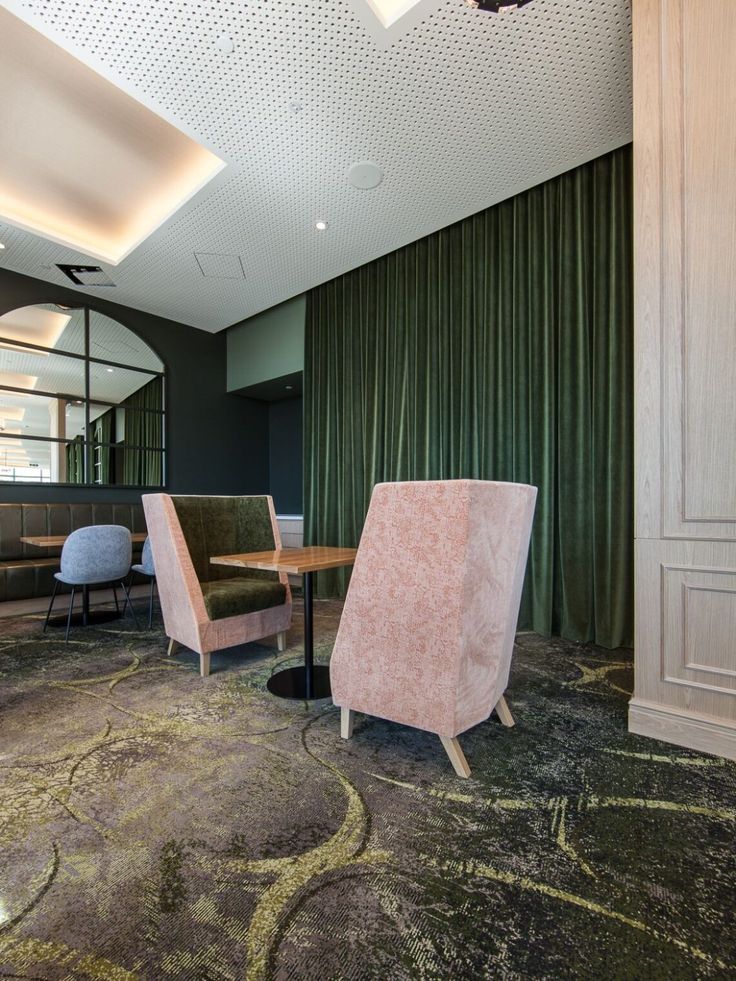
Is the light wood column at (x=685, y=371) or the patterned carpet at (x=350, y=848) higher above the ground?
the light wood column at (x=685, y=371)

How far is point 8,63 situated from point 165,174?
111cm

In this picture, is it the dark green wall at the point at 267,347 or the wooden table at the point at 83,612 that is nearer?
the wooden table at the point at 83,612

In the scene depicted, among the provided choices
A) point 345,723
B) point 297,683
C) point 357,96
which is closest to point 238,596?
point 297,683

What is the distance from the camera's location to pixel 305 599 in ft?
8.07

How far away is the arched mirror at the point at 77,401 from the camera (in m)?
4.64

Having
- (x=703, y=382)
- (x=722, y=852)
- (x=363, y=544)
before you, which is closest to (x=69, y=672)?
(x=363, y=544)

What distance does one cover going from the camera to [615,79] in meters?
2.54

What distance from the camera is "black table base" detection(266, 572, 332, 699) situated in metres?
2.33

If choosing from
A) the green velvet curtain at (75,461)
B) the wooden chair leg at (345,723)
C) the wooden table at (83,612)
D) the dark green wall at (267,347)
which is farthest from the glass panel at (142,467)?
the wooden chair leg at (345,723)

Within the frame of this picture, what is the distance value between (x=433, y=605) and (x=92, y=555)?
118 inches

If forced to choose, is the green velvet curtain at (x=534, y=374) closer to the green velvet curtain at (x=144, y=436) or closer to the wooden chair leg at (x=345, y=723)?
the wooden chair leg at (x=345, y=723)

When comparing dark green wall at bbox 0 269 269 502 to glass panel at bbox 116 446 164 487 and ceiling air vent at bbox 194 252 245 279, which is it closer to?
glass panel at bbox 116 446 164 487

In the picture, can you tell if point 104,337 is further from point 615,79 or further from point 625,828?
point 625,828

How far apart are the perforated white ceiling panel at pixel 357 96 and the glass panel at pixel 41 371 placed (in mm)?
1146
